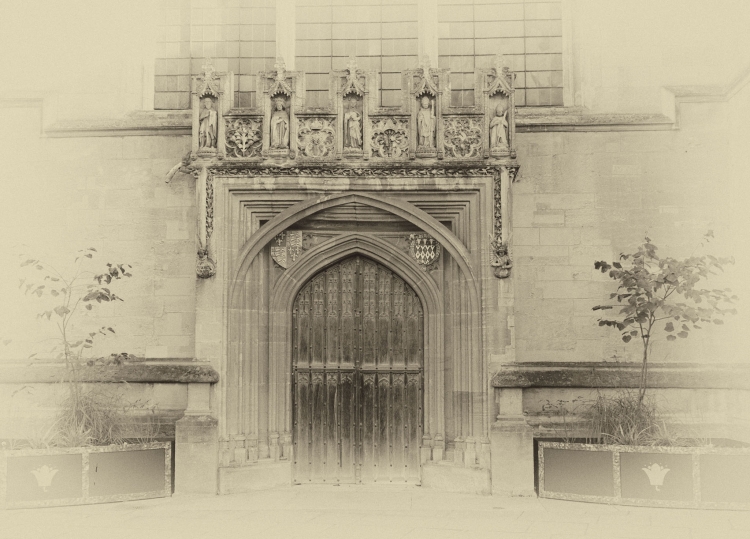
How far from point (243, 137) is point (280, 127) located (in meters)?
0.51

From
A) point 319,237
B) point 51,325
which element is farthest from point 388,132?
point 51,325

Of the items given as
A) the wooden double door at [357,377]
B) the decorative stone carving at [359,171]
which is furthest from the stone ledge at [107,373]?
the decorative stone carving at [359,171]

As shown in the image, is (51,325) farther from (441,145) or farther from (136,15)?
(441,145)

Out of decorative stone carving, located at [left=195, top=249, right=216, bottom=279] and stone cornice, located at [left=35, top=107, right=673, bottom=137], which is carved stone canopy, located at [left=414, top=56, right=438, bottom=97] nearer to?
stone cornice, located at [left=35, top=107, right=673, bottom=137]

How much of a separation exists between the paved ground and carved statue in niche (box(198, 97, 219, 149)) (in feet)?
14.7

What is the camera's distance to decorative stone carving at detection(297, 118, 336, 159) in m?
11.5

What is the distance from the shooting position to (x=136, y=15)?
42.5 feet

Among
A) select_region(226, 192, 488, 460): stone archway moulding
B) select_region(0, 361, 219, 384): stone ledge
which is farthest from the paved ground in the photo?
select_region(0, 361, 219, 384): stone ledge

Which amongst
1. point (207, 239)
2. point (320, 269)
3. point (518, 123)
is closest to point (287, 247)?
point (320, 269)

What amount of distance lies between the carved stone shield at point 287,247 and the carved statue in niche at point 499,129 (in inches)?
112

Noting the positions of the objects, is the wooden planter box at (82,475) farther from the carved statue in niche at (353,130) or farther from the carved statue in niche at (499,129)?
the carved statue in niche at (499,129)

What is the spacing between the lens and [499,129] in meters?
11.3

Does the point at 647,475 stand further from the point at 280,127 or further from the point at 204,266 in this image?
the point at 280,127

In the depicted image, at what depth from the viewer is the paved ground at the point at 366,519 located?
27.8 feet
